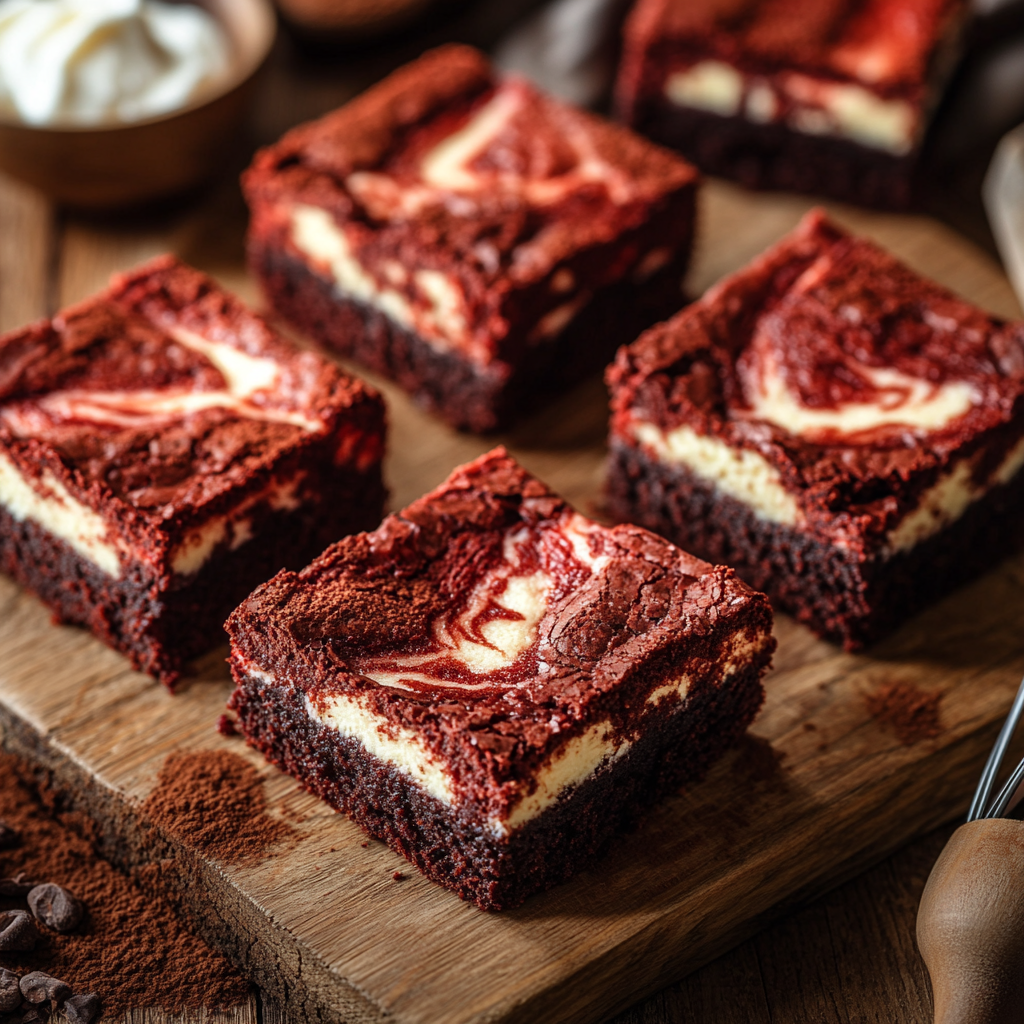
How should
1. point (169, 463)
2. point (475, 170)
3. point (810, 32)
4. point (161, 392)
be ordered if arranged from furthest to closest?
point (810, 32)
point (475, 170)
point (161, 392)
point (169, 463)

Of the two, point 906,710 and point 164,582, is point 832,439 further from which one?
point 164,582

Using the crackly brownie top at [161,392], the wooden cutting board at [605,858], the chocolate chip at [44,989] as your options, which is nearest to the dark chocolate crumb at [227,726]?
the wooden cutting board at [605,858]

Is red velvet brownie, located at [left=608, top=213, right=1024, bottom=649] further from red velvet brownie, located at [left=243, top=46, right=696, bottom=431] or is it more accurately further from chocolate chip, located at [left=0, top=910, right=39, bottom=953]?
chocolate chip, located at [left=0, top=910, right=39, bottom=953]

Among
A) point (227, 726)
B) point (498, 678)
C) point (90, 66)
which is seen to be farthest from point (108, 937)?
point (90, 66)

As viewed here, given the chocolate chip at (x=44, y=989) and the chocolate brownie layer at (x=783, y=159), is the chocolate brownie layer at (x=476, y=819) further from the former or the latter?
the chocolate brownie layer at (x=783, y=159)

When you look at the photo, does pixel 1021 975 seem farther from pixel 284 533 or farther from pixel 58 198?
pixel 58 198

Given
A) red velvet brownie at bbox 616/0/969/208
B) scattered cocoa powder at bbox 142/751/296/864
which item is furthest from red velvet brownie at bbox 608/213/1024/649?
scattered cocoa powder at bbox 142/751/296/864

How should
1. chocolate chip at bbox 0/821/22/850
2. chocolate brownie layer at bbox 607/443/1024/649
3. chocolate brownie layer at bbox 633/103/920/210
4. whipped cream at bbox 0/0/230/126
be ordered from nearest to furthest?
chocolate chip at bbox 0/821/22/850
chocolate brownie layer at bbox 607/443/1024/649
whipped cream at bbox 0/0/230/126
chocolate brownie layer at bbox 633/103/920/210
